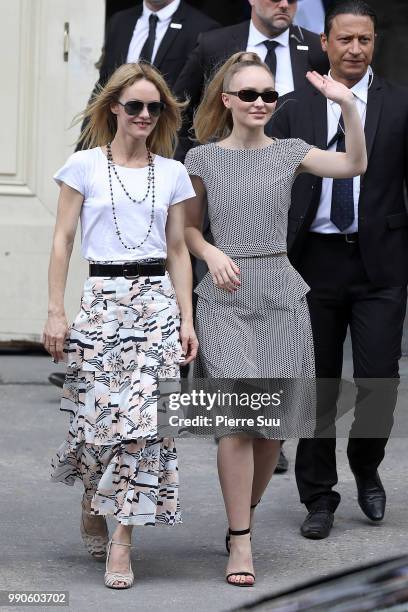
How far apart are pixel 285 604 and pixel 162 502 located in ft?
7.63

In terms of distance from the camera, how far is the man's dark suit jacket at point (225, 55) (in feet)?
22.2

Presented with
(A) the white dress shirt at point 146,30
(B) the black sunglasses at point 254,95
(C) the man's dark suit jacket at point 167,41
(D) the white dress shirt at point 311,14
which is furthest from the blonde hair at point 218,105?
(D) the white dress shirt at point 311,14

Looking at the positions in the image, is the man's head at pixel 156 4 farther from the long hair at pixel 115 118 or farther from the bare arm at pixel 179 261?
the bare arm at pixel 179 261

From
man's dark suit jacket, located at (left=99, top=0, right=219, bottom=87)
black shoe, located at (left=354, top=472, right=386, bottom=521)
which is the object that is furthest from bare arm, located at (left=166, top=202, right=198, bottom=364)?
man's dark suit jacket, located at (left=99, top=0, right=219, bottom=87)

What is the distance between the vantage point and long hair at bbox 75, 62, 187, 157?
5191mm

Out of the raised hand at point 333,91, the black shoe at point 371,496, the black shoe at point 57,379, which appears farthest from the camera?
the black shoe at point 57,379

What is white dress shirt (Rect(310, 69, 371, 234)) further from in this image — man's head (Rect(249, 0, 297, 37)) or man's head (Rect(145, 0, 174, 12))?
man's head (Rect(145, 0, 174, 12))

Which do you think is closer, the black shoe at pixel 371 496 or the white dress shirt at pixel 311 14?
the black shoe at pixel 371 496

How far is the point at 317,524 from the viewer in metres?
5.80

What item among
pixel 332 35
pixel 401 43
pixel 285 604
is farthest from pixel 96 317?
pixel 401 43

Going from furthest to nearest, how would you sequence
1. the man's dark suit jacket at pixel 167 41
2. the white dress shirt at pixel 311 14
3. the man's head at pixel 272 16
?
the white dress shirt at pixel 311 14 < the man's dark suit jacket at pixel 167 41 < the man's head at pixel 272 16

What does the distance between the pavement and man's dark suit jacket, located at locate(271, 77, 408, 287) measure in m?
1.02

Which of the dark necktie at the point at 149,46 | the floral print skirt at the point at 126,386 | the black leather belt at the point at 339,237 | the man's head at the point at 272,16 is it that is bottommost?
the floral print skirt at the point at 126,386

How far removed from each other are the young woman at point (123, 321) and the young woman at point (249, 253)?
163mm
